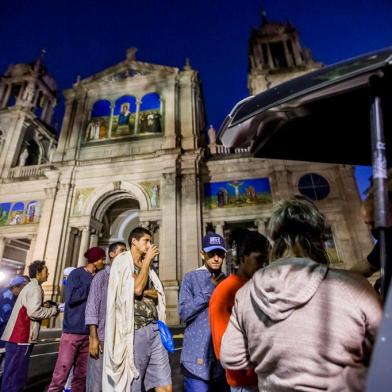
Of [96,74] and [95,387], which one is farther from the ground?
[96,74]

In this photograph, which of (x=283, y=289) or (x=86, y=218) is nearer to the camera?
(x=283, y=289)

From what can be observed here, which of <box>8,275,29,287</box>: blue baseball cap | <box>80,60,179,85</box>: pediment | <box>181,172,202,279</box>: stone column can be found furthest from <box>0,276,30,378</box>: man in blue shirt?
<box>80,60,179,85</box>: pediment

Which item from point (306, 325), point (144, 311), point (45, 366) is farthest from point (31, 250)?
point (306, 325)

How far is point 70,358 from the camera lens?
10.5ft

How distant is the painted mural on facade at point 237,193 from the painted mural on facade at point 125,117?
5470 mm

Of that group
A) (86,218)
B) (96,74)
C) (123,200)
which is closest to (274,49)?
(96,74)

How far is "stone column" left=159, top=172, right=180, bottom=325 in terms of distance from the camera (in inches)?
438

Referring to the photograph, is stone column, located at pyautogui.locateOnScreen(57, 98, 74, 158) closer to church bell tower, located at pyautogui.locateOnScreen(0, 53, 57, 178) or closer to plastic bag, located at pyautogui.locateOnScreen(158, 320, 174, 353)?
church bell tower, located at pyautogui.locateOnScreen(0, 53, 57, 178)

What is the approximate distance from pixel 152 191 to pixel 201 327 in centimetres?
1200

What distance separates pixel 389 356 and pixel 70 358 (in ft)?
12.2

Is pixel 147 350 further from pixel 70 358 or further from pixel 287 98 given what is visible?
pixel 287 98

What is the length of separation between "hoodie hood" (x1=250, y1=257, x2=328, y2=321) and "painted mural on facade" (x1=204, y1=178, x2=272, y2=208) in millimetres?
12288

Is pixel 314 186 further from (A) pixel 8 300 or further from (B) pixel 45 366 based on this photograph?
(A) pixel 8 300

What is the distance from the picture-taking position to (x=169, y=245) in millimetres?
12227
